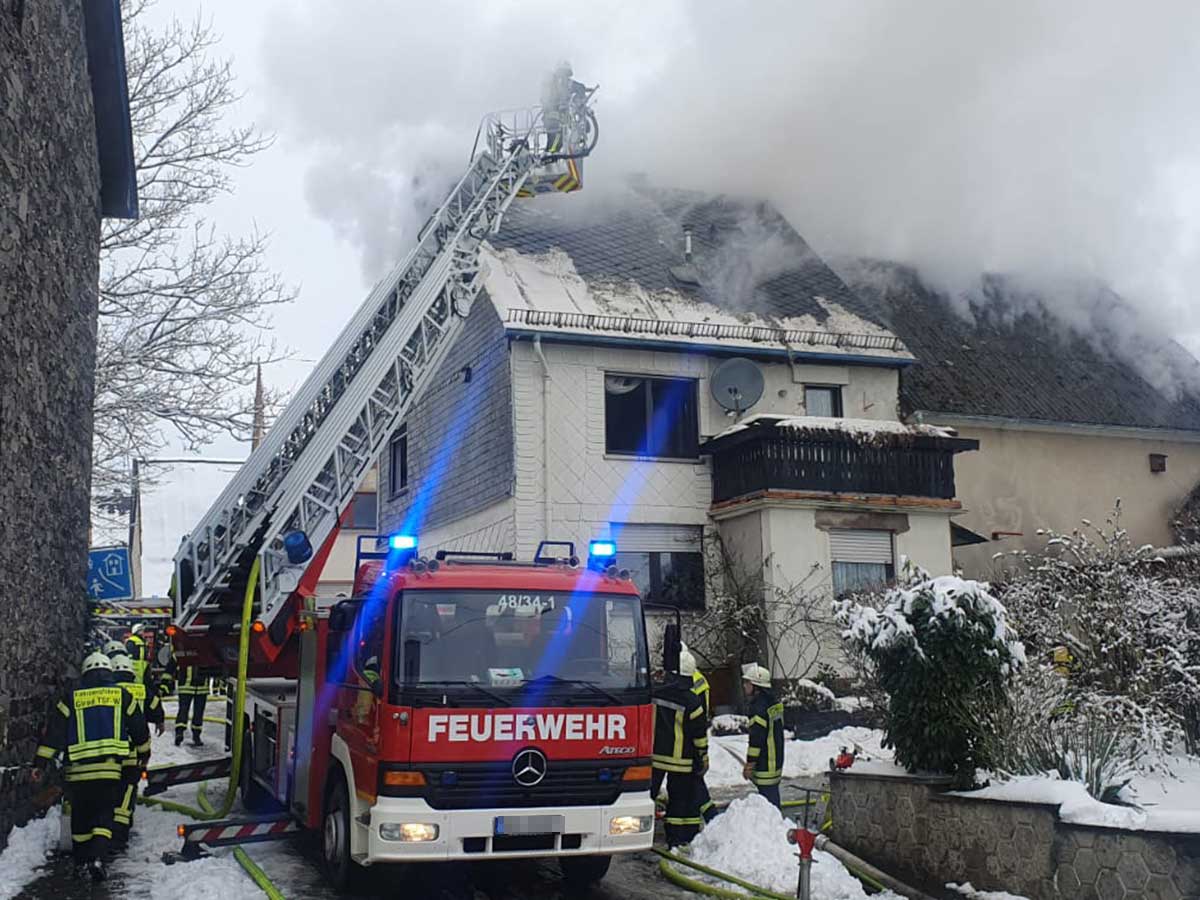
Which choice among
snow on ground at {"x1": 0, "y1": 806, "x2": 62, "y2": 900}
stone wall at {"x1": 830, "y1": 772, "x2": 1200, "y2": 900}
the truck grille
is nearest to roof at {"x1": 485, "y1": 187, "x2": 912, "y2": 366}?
snow on ground at {"x1": 0, "y1": 806, "x2": 62, "y2": 900}

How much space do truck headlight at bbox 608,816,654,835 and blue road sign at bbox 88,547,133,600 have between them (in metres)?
6.83

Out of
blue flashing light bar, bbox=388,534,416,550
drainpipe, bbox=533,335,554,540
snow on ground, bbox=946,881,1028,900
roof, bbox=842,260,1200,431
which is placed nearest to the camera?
snow on ground, bbox=946,881,1028,900

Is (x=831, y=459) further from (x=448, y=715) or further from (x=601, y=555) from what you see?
(x=448, y=715)

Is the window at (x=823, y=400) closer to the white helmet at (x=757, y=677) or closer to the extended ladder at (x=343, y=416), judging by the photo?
the extended ladder at (x=343, y=416)

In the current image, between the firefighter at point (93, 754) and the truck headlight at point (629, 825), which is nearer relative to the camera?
the truck headlight at point (629, 825)

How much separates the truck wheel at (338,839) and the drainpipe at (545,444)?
10390mm

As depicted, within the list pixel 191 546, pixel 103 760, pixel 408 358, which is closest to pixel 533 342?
pixel 408 358

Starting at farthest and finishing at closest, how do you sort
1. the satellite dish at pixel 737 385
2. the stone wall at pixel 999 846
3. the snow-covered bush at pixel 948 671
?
the satellite dish at pixel 737 385 < the snow-covered bush at pixel 948 671 < the stone wall at pixel 999 846

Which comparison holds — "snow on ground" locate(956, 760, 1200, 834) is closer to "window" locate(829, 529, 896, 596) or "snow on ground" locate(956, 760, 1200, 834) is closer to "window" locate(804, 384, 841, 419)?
"window" locate(829, 529, 896, 596)

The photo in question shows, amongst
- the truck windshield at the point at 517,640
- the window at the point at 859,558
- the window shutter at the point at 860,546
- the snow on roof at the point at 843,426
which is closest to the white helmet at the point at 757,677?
the truck windshield at the point at 517,640

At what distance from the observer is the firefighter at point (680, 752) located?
914 cm

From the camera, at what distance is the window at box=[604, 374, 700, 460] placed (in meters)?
19.8

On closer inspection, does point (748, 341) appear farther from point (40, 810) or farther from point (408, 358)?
point (40, 810)

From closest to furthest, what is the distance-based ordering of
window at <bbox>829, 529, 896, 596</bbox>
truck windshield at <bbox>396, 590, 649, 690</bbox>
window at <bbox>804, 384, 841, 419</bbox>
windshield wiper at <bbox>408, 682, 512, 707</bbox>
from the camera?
windshield wiper at <bbox>408, 682, 512, 707</bbox> → truck windshield at <bbox>396, 590, 649, 690</bbox> → window at <bbox>829, 529, 896, 596</bbox> → window at <bbox>804, 384, 841, 419</bbox>
